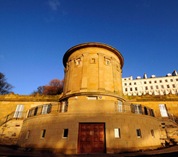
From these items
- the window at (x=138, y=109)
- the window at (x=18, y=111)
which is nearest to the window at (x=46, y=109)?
the window at (x=138, y=109)

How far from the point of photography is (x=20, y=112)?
71.8ft

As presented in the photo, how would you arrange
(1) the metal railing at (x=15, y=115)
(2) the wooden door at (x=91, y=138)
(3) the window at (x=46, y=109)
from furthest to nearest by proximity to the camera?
(1) the metal railing at (x=15, y=115)
(3) the window at (x=46, y=109)
(2) the wooden door at (x=91, y=138)

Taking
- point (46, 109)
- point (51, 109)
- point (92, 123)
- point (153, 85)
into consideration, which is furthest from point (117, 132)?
point (153, 85)

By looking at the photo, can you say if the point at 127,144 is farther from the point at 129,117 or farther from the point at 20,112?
the point at 20,112

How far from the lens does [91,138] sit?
35.4ft

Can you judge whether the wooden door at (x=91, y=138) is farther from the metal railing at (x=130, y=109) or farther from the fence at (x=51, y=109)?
the fence at (x=51, y=109)

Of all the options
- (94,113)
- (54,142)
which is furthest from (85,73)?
(54,142)

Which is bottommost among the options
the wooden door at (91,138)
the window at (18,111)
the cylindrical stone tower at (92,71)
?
the wooden door at (91,138)

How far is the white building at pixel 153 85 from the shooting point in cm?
7294

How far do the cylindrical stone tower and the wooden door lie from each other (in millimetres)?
5853

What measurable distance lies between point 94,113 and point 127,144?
3957 mm

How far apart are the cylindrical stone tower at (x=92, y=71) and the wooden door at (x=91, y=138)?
5.85 m

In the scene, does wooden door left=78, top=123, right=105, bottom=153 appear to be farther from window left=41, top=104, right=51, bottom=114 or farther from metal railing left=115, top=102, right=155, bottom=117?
window left=41, top=104, right=51, bottom=114

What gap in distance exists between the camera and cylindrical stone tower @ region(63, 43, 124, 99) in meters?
17.5
